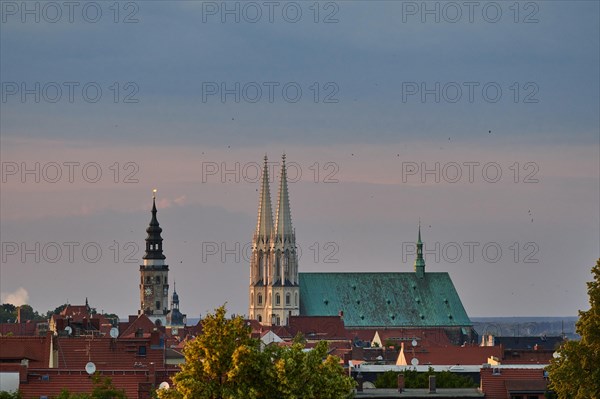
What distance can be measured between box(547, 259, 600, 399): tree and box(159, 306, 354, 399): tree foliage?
62.5ft

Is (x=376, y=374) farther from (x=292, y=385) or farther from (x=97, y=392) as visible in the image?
(x=292, y=385)

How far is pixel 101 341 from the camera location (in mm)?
110062

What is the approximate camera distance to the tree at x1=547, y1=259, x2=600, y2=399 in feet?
276

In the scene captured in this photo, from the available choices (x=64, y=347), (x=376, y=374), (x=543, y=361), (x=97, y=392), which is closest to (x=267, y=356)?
(x=97, y=392)

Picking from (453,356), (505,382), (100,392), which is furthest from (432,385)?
(453,356)

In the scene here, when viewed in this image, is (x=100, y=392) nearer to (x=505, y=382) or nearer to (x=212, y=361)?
(x=212, y=361)

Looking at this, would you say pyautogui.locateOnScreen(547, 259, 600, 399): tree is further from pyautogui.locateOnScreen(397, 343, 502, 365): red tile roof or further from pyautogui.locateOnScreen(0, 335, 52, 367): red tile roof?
pyautogui.locateOnScreen(397, 343, 502, 365): red tile roof

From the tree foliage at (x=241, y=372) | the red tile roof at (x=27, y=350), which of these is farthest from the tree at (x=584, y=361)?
the red tile roof at (x=27, y=350)

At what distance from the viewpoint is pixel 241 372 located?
66188 mm

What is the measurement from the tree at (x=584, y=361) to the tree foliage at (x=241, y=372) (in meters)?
19.0

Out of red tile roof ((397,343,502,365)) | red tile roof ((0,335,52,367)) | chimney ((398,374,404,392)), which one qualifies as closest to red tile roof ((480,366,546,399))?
chimney ((398,374,404,392))

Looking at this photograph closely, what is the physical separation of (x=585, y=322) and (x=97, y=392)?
18884 millimetres

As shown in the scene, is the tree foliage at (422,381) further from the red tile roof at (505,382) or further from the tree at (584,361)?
the tree at (584,361)

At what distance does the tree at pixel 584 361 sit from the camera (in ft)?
276
